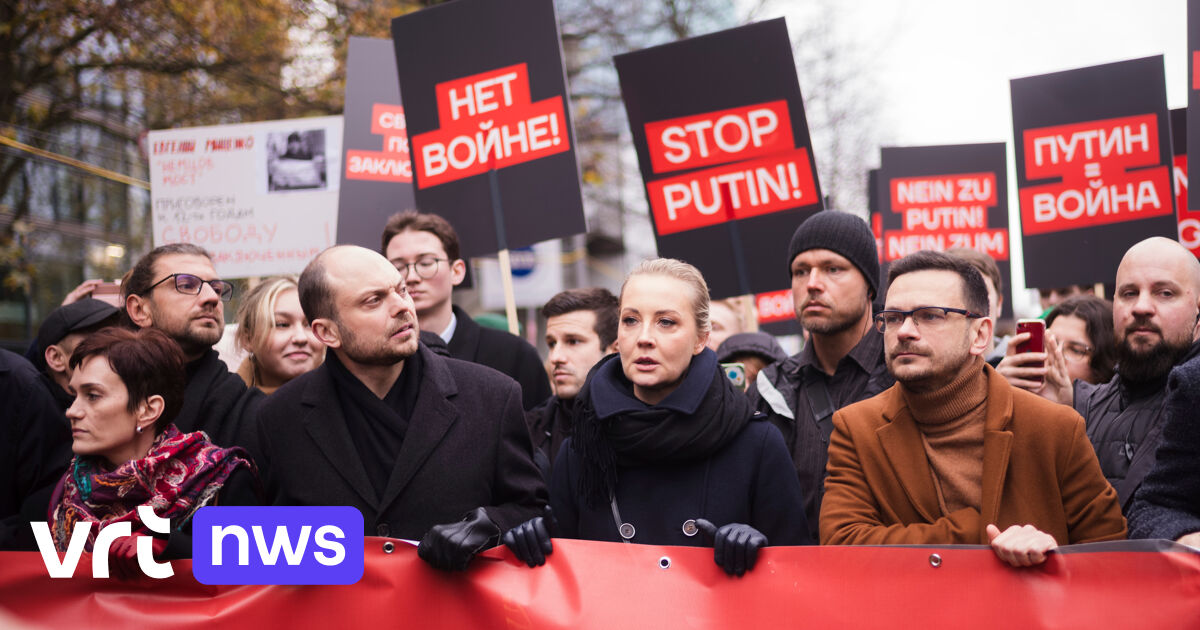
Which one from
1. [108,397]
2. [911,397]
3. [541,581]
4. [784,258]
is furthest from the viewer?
[784,258]

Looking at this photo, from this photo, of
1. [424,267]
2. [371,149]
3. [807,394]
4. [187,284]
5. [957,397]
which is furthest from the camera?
[371,149]

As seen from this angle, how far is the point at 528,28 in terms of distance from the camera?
584 centimetres

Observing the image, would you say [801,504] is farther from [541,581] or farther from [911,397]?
[541,581]

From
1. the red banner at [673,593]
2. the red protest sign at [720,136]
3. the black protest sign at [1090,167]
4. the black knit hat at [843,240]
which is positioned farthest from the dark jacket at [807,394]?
the black protest sign at [1090,167]

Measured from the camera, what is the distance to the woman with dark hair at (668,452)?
10.4 ft

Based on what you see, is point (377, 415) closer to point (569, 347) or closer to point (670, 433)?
point (670, 433)

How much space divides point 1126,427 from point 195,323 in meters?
3.47

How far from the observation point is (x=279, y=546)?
2957 mm

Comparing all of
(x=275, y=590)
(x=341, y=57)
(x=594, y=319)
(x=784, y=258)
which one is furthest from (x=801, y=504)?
(x=341, y=57)

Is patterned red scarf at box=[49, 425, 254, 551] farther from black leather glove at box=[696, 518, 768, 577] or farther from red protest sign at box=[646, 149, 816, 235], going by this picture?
red protest sign at box=[646, 149, 816, 235]

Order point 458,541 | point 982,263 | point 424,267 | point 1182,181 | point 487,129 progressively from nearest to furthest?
point 458,541 → point 424,267 → point 982,263 → point 487,129 → point 1182,181

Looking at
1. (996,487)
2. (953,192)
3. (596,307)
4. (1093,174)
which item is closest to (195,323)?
(596,307)

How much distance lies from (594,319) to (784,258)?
1229 mm

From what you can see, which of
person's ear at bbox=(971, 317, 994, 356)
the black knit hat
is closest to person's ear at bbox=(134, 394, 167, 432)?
the black knit hat
